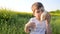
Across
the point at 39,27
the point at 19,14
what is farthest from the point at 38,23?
the point at 19,14

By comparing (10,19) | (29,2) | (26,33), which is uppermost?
(29,2)

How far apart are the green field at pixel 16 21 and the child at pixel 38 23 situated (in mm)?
37

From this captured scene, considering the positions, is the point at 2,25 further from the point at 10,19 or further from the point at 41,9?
the point at 41,9

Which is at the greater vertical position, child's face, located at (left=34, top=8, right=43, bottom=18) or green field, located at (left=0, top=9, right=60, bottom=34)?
child's face, located at (left=34, top=8, right=43, bottom=18)

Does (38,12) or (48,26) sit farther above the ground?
(38,12)

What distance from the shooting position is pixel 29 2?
1.43 meters

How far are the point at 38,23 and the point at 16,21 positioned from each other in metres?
0.17

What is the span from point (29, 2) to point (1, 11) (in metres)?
0.22

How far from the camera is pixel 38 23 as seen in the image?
54.3 inches

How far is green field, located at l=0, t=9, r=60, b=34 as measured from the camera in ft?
4.59

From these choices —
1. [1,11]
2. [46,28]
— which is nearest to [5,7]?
[1,11]

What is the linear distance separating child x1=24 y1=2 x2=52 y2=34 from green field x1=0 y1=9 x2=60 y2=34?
37mm

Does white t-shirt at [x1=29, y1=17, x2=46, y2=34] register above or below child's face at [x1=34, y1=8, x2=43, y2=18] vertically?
below

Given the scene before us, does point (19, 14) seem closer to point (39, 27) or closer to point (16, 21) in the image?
point (16, 21)
